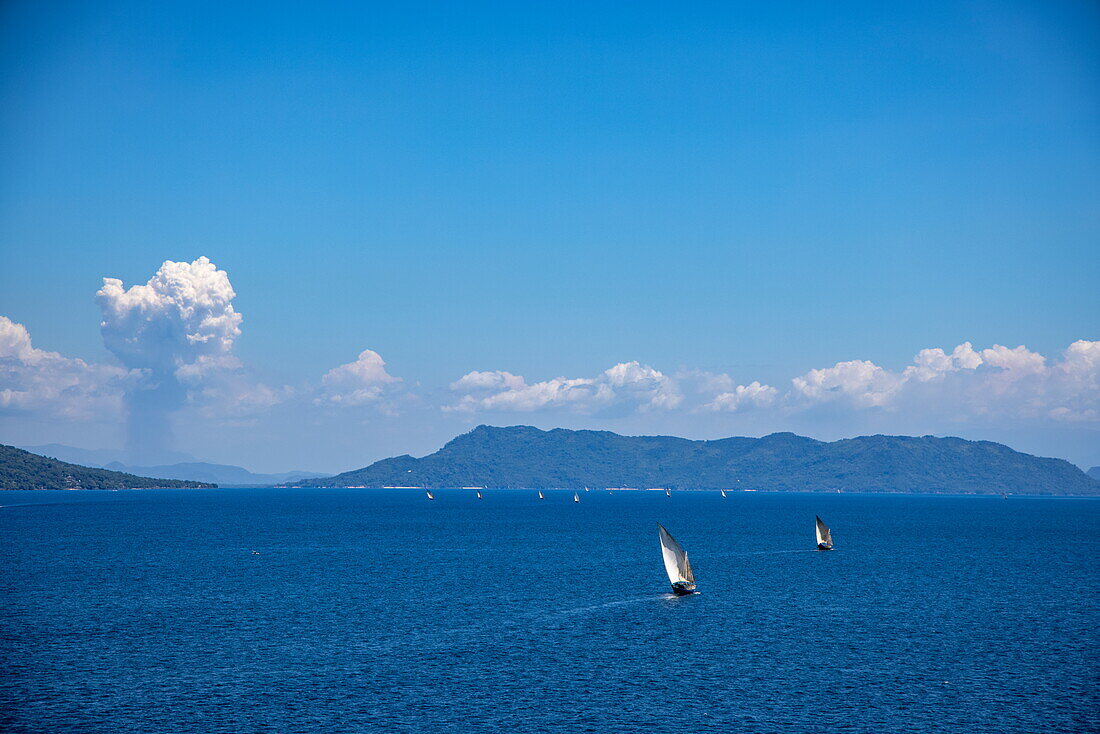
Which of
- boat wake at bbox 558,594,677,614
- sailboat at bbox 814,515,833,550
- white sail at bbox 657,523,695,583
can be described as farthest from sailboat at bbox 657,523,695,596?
sailboat at bbox 814,515,833,550

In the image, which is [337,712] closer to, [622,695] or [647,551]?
[622,695]

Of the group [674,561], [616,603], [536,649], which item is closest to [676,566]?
[674,561]

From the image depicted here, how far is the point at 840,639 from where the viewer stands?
91438 millimetres

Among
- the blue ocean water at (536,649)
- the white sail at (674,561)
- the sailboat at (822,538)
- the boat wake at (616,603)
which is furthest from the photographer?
the sailboat at (822,538)

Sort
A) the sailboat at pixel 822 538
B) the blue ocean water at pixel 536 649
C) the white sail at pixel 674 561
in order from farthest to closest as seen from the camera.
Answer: the sailboat at pixel 822 538 → the white sail at pixel 674 561 → the blue ocean water at pixel 536 649

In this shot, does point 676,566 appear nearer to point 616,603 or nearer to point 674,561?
point 674,561

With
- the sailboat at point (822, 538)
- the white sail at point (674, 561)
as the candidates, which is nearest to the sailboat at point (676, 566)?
the white sail at point (674, 561)

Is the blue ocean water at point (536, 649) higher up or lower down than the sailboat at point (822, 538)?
lower down

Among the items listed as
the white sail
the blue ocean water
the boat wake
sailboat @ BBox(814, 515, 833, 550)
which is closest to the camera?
the blue ocean water

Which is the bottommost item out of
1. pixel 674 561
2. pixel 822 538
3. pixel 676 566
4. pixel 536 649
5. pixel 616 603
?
pixel 536 649

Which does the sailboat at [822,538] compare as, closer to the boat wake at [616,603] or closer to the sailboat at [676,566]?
the boat wake at [616,603]

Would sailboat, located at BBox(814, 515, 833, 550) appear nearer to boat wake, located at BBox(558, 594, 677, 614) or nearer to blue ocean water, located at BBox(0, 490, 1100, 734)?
blue ocean water, located at BBox(0, 490, 1100, 734)

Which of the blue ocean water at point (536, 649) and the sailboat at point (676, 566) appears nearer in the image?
the blue ocean water at point (536, 649)

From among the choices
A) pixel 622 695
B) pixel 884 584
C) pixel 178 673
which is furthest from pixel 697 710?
pixel 884 584
